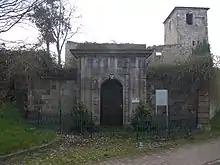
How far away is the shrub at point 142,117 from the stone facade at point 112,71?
768 millimetres

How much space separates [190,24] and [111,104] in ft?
97.8

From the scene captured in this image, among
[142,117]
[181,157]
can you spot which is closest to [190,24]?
[142,117]

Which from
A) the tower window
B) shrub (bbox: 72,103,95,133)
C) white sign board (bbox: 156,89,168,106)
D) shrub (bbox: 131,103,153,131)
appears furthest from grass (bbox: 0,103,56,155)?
the tower window

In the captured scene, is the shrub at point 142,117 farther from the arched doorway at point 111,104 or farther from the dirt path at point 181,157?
the dirt path at point 181,157

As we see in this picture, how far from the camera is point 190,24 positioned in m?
45.2

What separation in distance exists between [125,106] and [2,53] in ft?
24.6

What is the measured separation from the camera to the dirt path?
10031mm

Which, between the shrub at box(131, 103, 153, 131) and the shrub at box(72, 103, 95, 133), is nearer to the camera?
the shrub at box(131, 103, 153, 131)

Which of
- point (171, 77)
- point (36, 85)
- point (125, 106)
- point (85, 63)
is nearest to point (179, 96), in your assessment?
point (171, 77)

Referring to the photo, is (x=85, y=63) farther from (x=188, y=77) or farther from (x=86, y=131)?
(x=188, y=77)

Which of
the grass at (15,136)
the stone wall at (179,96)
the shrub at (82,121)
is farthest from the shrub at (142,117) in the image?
the grass at (15,136)

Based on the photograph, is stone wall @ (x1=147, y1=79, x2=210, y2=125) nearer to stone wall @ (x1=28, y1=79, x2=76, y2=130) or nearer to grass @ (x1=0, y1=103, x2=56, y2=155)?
stone wall @ (x1=28, y1=79, x2=76, y2=130)

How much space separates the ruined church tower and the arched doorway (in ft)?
90.1

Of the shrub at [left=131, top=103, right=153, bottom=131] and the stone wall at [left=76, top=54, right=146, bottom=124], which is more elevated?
the stone wall at [left=76, top=54, right=146, bottom=124]
